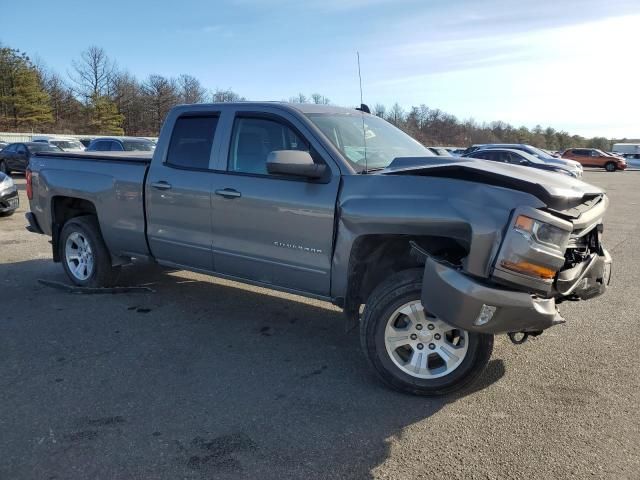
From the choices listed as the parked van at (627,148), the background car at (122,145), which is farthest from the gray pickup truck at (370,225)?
the parked van at (627,148)

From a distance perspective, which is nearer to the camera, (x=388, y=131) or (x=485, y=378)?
(x=485, y=378)

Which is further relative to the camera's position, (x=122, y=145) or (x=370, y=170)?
(x=122, y=145)

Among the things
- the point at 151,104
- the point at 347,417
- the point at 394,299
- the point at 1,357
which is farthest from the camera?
the point at 151,104

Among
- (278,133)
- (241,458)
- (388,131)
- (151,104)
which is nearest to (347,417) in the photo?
(241,458)

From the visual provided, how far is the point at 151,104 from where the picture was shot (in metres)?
73.7

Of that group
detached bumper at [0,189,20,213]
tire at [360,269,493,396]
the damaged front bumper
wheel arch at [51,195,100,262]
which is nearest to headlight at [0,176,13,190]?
detached bumper at [0,189,20,213]

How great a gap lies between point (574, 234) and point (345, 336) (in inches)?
82.7

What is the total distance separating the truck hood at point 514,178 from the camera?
3168 millimetres

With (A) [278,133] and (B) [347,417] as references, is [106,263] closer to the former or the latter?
(A) [278,133]

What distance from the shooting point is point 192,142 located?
194 inches

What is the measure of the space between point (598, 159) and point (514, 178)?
48361 millimetres

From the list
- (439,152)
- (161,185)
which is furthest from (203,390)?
(439,152)

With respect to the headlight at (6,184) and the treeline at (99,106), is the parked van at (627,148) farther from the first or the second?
→ the headlight at (6,184)

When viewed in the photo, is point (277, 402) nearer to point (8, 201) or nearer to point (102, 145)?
point (8, 201)
